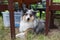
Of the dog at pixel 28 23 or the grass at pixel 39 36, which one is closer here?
the grass at pixel 39 36

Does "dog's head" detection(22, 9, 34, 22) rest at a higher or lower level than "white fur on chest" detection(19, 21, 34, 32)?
higher

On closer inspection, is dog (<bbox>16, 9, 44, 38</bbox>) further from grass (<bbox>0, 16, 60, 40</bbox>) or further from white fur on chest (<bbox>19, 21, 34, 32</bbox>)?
grass (<bbox>0, 16, 60, 40</bbox>)

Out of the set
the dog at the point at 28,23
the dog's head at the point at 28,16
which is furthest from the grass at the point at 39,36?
the dog's head at the point at 28,16

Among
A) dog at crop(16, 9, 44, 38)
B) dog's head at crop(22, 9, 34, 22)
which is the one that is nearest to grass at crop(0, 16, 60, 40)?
dog at crop(16, 9, 44, 38)

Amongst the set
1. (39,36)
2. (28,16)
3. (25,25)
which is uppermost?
(28,16)

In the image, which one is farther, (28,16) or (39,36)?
(28,16)

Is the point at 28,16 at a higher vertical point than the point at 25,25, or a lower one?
higher

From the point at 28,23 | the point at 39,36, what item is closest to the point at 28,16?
the point at 28,23

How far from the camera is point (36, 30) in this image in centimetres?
293

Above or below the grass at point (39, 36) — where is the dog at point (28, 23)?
above

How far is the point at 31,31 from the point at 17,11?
65 centimetres

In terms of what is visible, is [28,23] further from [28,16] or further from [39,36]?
[39,36]

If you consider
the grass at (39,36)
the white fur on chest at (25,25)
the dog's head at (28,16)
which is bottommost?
the grass at (39,36)

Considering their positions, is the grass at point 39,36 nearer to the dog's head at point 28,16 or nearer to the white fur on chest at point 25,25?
the white fur on chest at point 25,25
